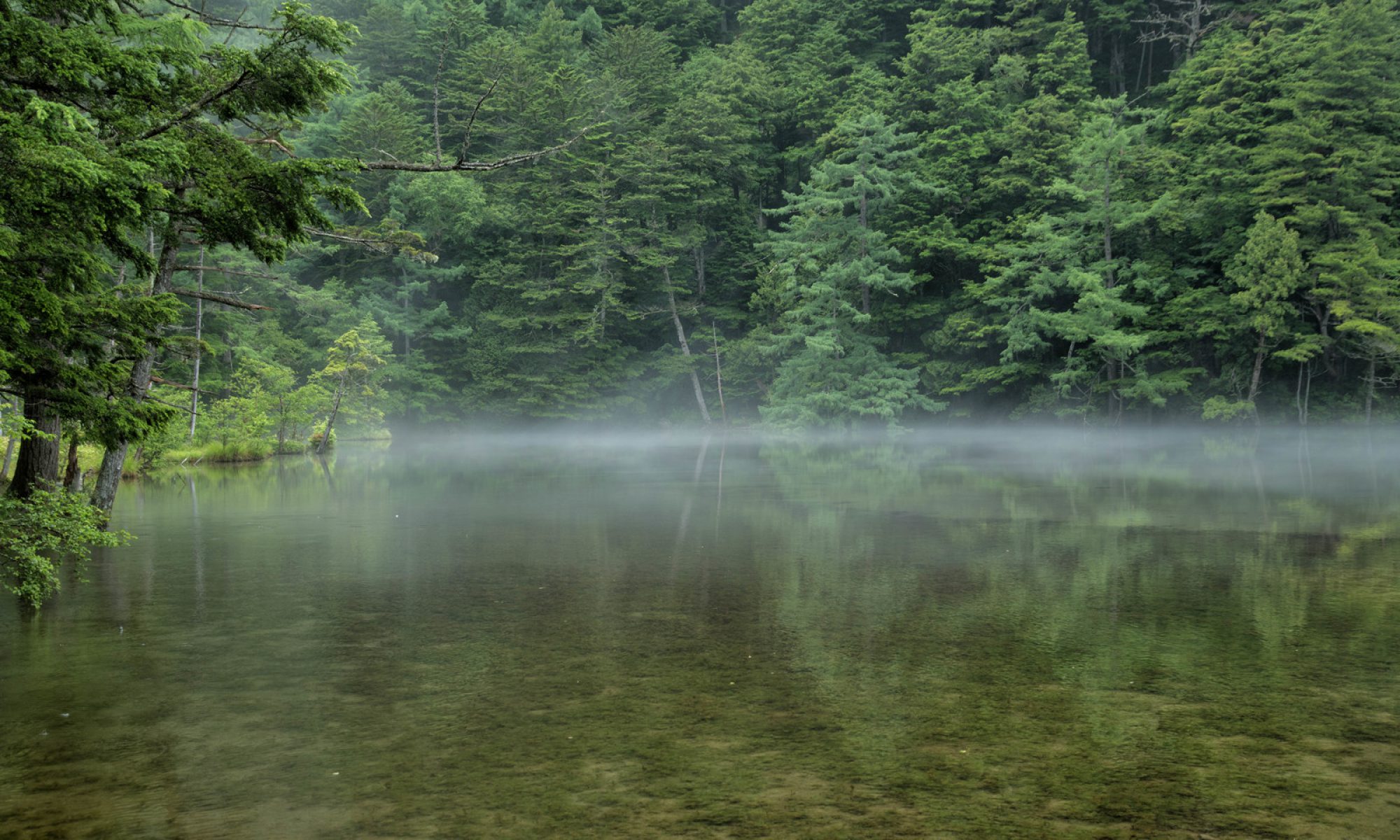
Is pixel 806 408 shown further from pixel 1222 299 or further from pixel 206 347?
pixel 206 347

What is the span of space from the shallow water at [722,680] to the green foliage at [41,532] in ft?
1.65

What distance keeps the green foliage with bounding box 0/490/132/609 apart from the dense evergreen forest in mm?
5847

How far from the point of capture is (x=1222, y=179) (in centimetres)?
3027

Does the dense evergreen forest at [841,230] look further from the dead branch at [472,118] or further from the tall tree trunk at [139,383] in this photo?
the dead branch at [472,118]

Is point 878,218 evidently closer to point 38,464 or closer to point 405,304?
point 405,304

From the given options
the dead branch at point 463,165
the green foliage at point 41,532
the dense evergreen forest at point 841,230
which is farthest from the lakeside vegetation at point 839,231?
the green foliage at point 41,532

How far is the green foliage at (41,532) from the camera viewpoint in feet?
19.9

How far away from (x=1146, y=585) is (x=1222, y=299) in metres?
25.7

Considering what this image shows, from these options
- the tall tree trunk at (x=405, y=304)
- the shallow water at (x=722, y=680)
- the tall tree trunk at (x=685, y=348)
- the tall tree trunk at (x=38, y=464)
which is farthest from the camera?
the tall tree trunk at (x=685, y=348)

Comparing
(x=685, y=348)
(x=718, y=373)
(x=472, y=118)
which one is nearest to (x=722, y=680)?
(x=472, y=118)

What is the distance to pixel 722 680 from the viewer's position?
5.53m

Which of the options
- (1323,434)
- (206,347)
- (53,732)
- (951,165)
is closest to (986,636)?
(53,732)

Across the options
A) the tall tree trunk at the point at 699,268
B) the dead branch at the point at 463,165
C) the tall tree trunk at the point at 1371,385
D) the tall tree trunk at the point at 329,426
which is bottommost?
the tall tree trunk at the point at 329,426

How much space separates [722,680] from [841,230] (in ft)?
100
